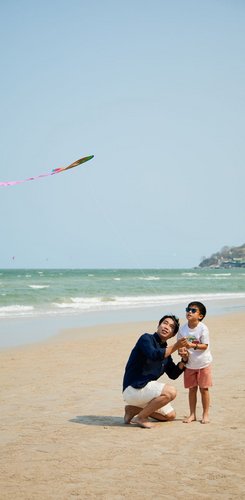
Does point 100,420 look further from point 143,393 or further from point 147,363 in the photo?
point 147,363

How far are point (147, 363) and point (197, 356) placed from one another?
540 millimetres


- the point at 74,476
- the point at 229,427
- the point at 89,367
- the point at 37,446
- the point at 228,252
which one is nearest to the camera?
the point at 74,476

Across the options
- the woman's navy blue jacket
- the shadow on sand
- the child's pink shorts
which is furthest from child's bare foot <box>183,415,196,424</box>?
the shadow on sand

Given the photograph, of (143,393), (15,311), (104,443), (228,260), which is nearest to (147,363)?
(143,393)

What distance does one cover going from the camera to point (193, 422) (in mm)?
5809

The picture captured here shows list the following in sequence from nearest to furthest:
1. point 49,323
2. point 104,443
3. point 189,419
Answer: point 104,443
point 189,419
point 49,323

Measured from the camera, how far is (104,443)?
5098 millimetres

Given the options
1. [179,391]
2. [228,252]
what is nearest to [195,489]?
[179,391]

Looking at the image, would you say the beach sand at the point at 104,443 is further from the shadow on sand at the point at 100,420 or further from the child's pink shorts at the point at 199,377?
the child's pink shorts at the point at 199,377

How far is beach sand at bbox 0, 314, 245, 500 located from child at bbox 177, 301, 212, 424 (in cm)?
23

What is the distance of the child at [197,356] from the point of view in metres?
5.83

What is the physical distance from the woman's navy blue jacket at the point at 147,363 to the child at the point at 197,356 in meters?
0.16

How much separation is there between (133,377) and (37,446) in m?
1.25

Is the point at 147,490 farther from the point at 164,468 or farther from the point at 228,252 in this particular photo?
the point at 228,252
